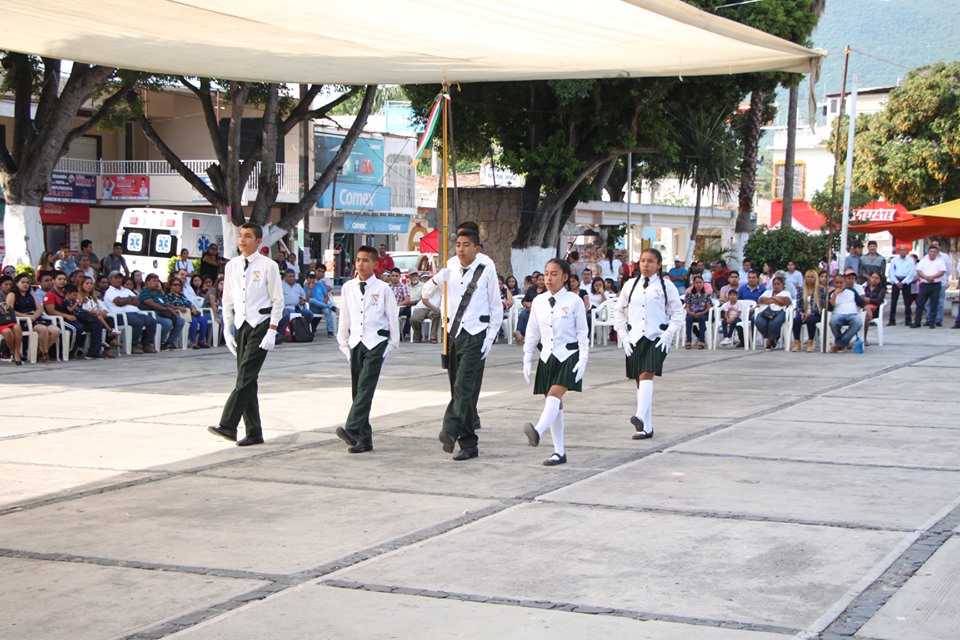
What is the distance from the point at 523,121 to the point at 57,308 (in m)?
14.3

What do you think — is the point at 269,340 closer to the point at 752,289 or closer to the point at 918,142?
the point at 752,289

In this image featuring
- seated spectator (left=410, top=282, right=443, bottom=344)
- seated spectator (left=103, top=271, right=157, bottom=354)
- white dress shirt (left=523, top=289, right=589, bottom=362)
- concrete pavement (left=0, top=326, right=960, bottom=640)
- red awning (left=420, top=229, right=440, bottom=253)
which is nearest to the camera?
concrete pavement (left=0, top=326, right=960, bottom=640)

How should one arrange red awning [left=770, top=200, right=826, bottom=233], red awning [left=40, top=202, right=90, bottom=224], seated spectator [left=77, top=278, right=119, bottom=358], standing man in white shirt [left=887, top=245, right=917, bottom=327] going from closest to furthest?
1. seated spectator [left=77, top=278, right=119, bottom=358]
2. standing man in white shirt [left=887, top=245, right=917, bottom=327]
3. red awning [left=40, top=202, right=90, bottom=224]
4. red awning [left=770, top=200, right=826, bottom=233]

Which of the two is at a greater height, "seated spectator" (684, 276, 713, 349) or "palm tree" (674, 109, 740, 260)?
"palm tree" (674, 109, 740, 260)

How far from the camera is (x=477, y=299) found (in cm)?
920

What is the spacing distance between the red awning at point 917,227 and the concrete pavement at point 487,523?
1471 cm

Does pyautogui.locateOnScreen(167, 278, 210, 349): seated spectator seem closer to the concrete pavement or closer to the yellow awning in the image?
the concrete pavement

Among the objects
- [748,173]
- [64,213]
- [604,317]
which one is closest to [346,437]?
[604,317]

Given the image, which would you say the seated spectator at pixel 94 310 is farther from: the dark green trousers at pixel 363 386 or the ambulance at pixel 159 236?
the ambulance at pixel 159 236

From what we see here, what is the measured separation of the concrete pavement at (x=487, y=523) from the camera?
502 cm

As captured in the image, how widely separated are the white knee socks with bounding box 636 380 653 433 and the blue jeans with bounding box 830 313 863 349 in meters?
9.51

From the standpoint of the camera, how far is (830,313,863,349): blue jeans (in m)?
18.5

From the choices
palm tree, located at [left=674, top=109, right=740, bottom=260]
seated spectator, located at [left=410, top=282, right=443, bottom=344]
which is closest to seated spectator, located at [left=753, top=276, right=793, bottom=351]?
seated spectator, located at [left=410, top=282, right=443, bottom=344]

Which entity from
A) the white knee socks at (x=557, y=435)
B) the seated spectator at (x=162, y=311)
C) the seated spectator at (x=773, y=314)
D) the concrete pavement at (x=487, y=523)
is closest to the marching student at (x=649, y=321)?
the concrete pavement at (x=487, y=523)
